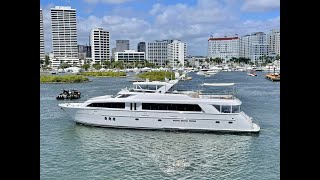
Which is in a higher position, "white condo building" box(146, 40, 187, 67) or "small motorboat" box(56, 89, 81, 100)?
"white condo building" box(146, 40, 187, 67)

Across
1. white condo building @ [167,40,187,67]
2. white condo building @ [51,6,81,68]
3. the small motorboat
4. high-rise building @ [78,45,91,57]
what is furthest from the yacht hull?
high-rise building @ [78,45,91,57]

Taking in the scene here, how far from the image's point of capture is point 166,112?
12531 mm

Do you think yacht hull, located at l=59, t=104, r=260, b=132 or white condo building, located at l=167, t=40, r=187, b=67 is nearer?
yacht hull, located at l=59, t=104, r=260, b=132

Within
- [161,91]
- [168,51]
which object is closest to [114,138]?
[161,91]

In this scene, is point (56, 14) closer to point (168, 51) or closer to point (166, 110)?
point (168, 51)

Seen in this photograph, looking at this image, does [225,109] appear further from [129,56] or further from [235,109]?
[129,56]

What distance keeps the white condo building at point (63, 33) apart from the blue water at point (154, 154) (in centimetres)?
7673

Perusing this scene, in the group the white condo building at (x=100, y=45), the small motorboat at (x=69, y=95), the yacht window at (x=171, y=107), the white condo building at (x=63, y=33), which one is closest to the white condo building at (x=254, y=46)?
the white condo building at (x=100, y=45)

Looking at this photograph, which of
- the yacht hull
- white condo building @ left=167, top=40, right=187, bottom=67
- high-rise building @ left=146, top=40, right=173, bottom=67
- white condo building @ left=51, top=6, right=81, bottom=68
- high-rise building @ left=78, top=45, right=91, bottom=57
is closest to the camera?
the yacht hull

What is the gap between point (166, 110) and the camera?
1259 cm

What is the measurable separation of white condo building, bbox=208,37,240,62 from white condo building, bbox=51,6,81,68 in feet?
118

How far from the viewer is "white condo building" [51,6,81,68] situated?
87000mm

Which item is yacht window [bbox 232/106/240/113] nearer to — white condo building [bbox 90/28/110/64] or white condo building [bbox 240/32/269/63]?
white condo building [bbox 90/28/110/64]
